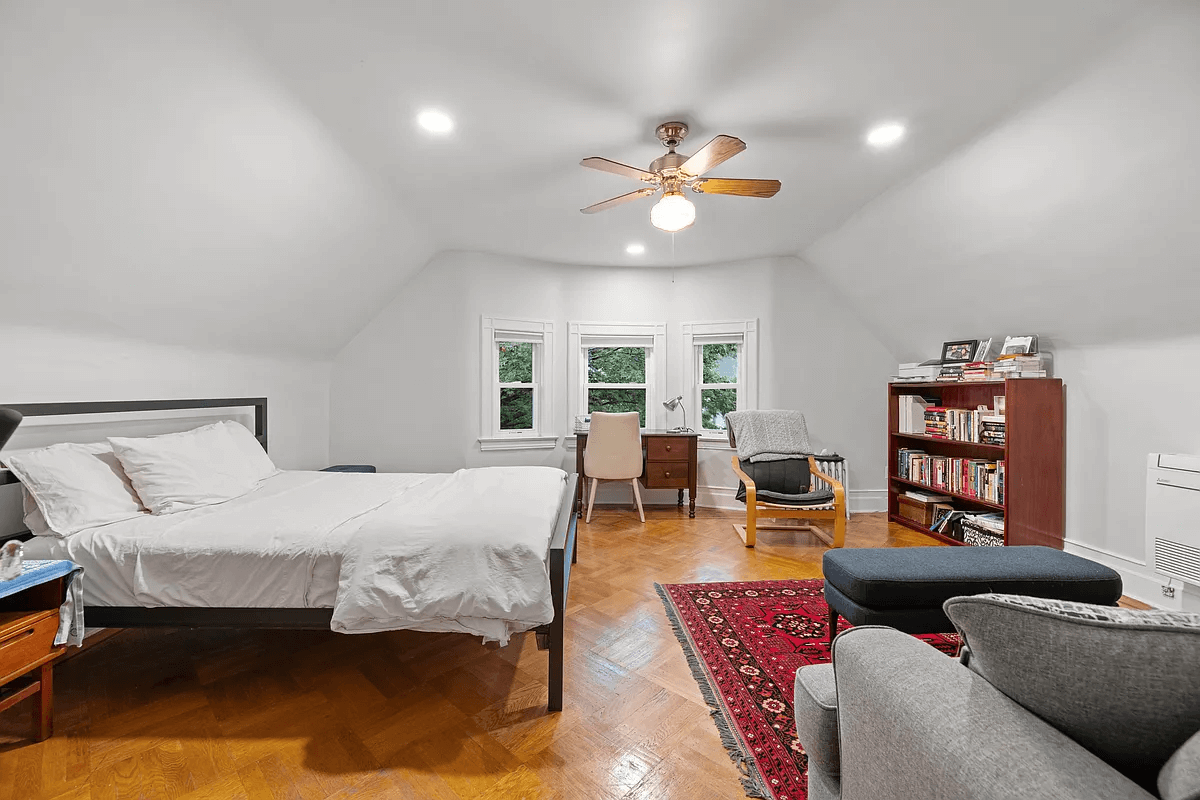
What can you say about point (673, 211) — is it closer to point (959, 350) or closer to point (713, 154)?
point (713, 154)

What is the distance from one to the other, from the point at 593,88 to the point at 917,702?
7.84ft

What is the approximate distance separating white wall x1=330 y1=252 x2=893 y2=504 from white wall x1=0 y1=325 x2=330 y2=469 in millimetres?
346

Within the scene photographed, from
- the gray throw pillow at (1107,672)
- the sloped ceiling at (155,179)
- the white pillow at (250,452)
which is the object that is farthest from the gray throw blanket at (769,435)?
the gray throw pillow at (1107,672)

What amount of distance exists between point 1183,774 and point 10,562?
105 inches

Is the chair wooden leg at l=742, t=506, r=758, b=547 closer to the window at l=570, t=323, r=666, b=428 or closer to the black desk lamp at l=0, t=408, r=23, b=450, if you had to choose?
the window at l=570, t=323, r=666, b=428

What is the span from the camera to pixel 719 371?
5.38m

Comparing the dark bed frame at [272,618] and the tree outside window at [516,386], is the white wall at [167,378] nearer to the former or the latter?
the dark bed frame at [272,618]

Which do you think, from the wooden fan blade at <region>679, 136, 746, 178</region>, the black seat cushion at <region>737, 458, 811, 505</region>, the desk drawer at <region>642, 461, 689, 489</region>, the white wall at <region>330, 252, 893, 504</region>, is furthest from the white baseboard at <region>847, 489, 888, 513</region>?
the wooden fan blade at <region>679, 136, 746, 178</region>

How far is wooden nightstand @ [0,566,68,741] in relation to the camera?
1535 millimetres

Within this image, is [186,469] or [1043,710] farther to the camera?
[186,469]

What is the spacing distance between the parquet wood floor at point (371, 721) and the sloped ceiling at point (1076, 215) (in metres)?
2.87

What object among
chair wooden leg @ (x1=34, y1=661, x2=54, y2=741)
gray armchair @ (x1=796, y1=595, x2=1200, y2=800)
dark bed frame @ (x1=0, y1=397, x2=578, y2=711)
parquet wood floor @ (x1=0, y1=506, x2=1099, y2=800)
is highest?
gray armchair @ (x1=796, y1=595, x2=1200, y2=800)

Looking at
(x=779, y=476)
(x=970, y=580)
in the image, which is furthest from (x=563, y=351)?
(x=970, y=580)

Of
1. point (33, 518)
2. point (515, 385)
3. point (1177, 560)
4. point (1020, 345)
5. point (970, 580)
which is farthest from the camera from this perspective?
point (515, 385)
